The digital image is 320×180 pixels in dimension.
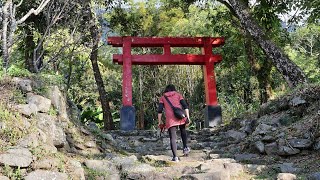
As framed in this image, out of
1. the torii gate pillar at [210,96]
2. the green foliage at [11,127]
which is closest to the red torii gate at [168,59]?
the torii gate pillar at [210,96]

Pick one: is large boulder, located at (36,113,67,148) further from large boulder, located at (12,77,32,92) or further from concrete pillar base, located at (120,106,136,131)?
concrete pillar base, located at (120,106,136,131)

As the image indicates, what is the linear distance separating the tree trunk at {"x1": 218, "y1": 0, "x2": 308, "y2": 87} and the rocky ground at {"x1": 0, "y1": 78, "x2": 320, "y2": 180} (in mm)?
908

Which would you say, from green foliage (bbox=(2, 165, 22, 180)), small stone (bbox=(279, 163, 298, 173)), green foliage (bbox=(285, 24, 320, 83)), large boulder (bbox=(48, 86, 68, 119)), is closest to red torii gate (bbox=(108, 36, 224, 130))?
green foliage (bbox=(285, 24, 320, 83))

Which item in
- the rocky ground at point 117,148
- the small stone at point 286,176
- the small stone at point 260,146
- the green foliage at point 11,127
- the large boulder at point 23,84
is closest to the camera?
the rocky ground at point 117,148

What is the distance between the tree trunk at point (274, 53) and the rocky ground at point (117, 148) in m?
0.91

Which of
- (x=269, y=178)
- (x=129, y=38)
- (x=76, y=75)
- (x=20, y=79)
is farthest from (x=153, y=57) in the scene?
(x=76, y=75)

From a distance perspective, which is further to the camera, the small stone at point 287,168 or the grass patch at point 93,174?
the small stone at point 287,168

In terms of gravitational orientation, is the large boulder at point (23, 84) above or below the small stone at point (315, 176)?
above

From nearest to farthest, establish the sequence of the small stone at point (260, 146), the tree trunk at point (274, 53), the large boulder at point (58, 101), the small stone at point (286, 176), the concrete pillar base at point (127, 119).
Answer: the small stone at point (286, 176) < the large boulder at point (58, 101) < the small stone at point (260, 146) < the tree trunk at point (274, 53) < the concrete pillar base at point (127, 119)

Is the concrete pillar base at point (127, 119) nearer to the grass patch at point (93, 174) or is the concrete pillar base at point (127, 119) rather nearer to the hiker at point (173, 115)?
the hiker at point (173, 115)

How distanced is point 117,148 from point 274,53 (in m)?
4.54

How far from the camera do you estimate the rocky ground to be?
4492 mm

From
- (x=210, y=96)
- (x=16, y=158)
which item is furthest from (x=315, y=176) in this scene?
(x=210, y=96)

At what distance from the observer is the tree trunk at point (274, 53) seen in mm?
8773
